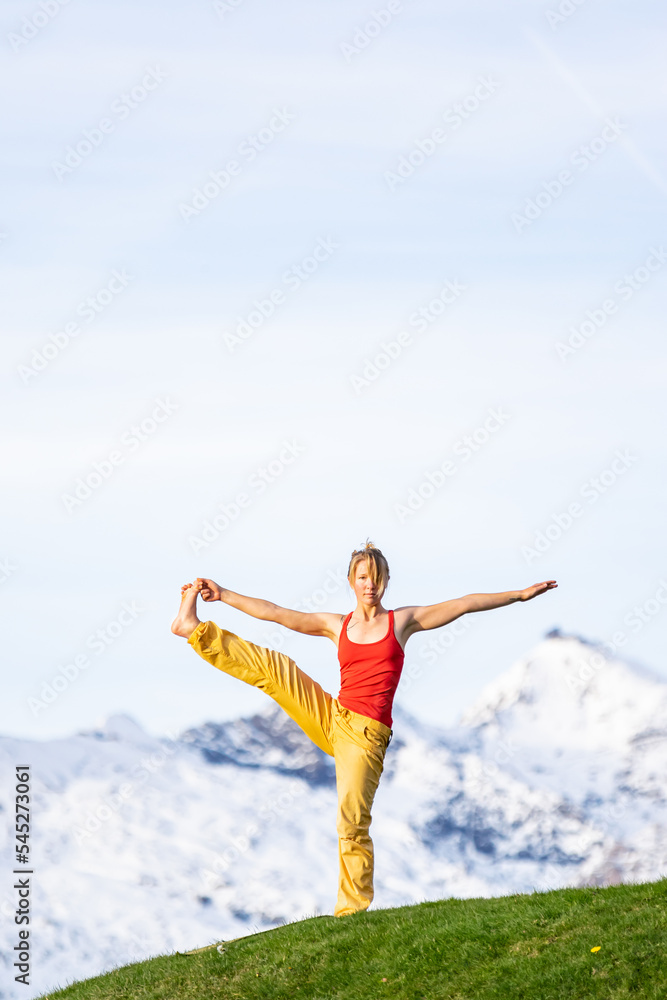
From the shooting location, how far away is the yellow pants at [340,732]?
41.5ft

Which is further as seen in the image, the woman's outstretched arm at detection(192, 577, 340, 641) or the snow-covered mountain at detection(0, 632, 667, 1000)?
the snow-covered mountain at detection(0, 632, 667, 1000)

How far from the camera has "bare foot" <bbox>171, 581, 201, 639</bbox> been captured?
42.0 feet

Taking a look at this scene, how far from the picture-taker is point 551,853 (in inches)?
6762

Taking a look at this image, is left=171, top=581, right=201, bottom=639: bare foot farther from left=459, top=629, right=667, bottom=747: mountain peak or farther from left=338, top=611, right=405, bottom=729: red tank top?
left=459, top=629, right=667, bottom=747: mountain peak

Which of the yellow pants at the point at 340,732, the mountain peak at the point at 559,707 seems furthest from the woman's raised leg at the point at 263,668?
the mountain peak at the point at 559,707

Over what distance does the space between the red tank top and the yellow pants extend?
0.36 ft

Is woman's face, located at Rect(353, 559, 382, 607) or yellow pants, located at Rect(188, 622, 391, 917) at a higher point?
woman's face, located at Rect(353, 559, 382, 607)

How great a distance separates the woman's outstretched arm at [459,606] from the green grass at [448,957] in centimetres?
298

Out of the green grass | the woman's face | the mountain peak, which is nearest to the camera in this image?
the green grass

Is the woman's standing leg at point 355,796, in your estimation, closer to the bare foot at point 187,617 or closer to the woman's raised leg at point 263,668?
the woman's raised leg at point 263,668

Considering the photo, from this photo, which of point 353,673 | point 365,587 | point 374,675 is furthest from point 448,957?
point 365,587

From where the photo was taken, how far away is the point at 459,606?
504 inches

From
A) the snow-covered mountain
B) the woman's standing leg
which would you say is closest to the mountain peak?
the snow-covered mountain

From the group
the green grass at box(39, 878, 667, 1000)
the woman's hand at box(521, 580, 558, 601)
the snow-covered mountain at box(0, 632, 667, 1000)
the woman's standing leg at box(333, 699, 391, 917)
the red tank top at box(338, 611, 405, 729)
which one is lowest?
the green grass at box(39, 878, 667, 1000)
